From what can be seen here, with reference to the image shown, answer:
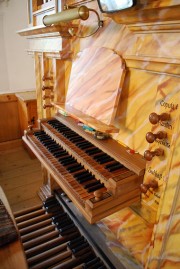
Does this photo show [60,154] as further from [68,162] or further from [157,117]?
[157,117]

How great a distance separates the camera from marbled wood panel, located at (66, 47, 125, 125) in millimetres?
1238

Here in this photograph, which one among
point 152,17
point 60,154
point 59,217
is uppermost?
point 152,17

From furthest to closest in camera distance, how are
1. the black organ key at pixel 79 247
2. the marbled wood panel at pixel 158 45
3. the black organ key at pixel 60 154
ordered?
the black organ key at pixel 79 247 < the black organ key at pixel 60 154 < the marbled wood panel at pixel 158 45

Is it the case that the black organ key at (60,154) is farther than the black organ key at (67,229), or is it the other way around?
the black organ key at (67,229)

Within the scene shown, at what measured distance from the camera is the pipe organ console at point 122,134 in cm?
90

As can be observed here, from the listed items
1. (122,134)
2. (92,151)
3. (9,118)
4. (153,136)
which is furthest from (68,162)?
(9,118)

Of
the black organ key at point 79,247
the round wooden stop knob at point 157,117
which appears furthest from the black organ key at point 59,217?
the round wooden stop knob at point 157,117

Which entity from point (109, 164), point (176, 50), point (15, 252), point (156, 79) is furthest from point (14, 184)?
point (176, 50)

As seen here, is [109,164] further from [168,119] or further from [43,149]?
[43,149]

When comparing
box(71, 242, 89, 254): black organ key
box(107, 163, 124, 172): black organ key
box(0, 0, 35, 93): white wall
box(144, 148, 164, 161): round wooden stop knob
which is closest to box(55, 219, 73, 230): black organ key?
box(71, 242, 89, 254): black organ key

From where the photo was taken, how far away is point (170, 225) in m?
0.91

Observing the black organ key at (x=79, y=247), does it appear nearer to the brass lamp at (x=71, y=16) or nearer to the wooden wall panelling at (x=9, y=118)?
the brass lamp at (x=71, y=16)

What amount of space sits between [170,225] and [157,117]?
18.6 inches

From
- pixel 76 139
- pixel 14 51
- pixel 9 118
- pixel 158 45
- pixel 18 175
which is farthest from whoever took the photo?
pixel 14 51
